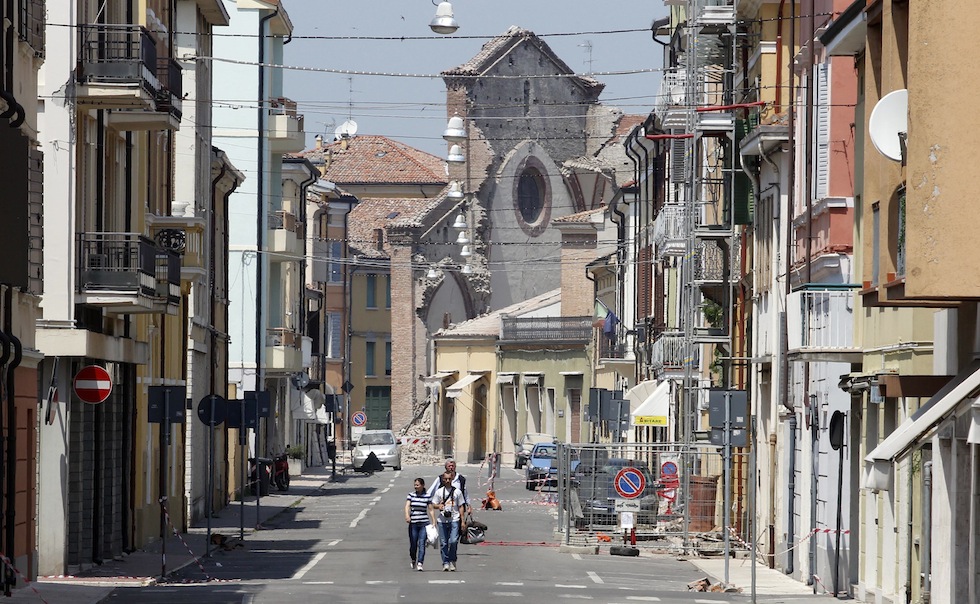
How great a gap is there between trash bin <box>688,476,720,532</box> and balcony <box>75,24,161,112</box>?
463 inches

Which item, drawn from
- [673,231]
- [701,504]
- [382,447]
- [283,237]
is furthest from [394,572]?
[382,447]

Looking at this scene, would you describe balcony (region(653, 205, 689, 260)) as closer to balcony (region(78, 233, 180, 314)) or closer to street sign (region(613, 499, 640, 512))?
street sign (region(613, 499, 640, 512))

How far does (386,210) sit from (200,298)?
188ft

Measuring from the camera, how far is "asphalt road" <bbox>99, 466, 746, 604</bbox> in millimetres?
23000

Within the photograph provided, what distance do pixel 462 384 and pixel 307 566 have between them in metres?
56.7

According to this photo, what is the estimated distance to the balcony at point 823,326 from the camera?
939 inches

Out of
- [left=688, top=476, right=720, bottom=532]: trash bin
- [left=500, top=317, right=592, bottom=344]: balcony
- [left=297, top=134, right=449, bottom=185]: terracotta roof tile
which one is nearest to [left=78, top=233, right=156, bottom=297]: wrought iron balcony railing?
[left=688, top=476, right=720, bottom=532]: trash bin

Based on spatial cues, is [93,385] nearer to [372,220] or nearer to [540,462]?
[540,462]

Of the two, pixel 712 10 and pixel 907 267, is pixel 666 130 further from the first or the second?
pixel 907 267

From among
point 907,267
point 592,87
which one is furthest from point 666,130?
point 592,87

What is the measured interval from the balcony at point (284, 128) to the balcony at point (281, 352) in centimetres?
571

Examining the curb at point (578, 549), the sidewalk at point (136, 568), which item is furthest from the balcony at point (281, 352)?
the curb at point (578, 549)

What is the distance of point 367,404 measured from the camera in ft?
335

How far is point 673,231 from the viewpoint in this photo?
44.5m
